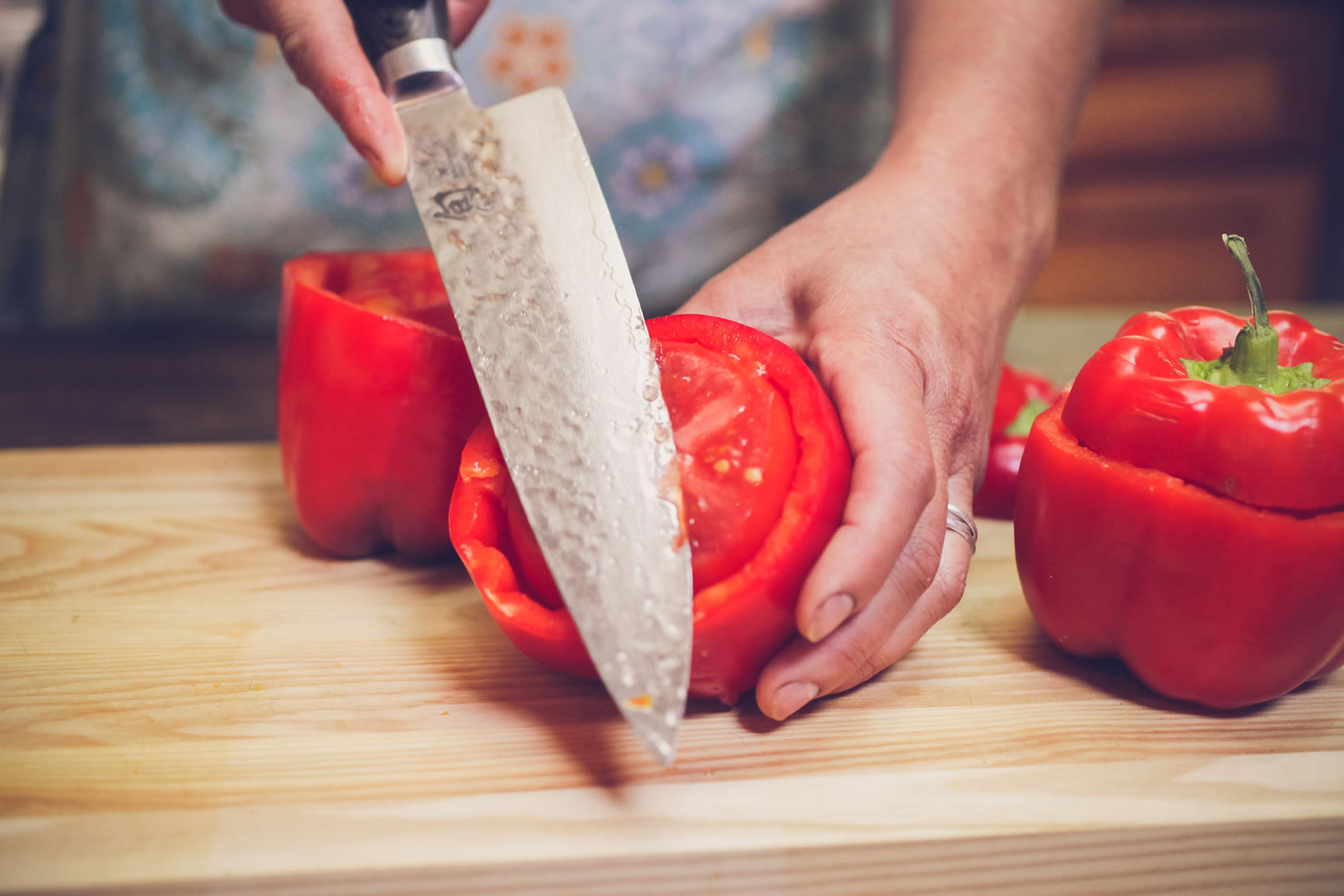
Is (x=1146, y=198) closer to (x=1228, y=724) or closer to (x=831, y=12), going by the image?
(x=831, y=12)

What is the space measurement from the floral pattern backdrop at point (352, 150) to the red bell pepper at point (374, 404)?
66 cm

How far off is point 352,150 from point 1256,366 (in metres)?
1.41

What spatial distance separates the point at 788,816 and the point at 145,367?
4.91 feet

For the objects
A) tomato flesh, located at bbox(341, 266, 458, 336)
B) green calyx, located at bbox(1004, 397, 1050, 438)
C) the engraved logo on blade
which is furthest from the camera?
green calyx, located at bbox(1004, 397, 1050, 438)

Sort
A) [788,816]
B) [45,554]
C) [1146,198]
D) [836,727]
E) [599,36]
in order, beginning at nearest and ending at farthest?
[788,816], [836,727], [45,554], [599,36], [1146,198]

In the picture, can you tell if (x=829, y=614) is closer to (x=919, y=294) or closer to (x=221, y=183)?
(x=919, y=294)

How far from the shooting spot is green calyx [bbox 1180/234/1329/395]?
0.89 m

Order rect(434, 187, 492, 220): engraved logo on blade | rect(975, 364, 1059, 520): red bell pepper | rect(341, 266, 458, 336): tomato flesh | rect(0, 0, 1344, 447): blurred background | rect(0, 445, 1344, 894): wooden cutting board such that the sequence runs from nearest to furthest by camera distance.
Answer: rect(0, 445, 1344, 894): wooden cutting board < rect(434, 187, 492, 220): engraved logo on blade < rect(341, 266, 458, 336): tomato flesh < rect(975, 364, 1059, 520): red bell pepper < rect(0, 0, 1344, 447): blurred background

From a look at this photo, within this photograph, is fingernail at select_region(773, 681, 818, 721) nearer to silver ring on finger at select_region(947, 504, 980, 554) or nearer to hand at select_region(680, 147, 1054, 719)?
hand at select_region(680, 147, 1054, 719)

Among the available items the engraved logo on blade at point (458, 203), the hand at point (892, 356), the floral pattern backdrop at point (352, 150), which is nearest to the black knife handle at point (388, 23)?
the engraved logo on blade at point (458, 203)

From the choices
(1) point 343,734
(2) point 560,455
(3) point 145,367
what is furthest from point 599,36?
(1) point 343,734

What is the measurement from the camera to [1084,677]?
37.7 inches

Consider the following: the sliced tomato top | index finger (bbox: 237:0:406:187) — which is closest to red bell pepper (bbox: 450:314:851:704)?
the sliced tomato top

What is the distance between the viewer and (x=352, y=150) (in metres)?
1.71
